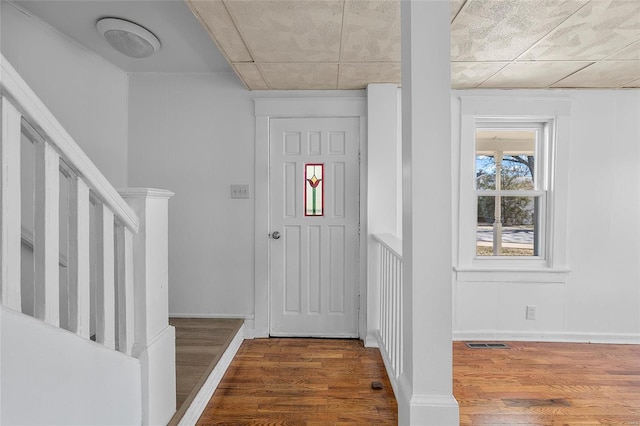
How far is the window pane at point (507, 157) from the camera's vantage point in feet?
10.1

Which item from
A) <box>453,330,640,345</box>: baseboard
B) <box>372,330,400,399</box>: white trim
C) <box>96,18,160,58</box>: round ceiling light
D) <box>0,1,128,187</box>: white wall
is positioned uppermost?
<box>96,18,160,58</box>: round ceiling light

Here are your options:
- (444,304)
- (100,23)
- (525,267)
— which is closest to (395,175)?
(525,267)

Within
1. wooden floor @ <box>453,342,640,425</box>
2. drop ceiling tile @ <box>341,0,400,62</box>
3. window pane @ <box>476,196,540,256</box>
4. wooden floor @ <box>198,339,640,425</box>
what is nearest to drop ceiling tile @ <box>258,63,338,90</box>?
drop ceiling tile @ <box>341,0,400,62</box>

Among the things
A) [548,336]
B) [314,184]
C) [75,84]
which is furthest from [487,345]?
[75,84]

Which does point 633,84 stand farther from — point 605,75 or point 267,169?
point 267,169

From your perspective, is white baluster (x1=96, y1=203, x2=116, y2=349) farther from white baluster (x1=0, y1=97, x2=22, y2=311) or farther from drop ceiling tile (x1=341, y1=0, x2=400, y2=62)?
drop ceiling tile (x1=341, y1=0, x2=400, y2=62)

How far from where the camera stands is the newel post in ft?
4.65

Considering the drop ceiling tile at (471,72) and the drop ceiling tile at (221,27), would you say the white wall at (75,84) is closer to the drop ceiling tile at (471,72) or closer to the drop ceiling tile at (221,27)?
the drop ceiling tile at (221,27)

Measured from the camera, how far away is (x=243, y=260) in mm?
3031

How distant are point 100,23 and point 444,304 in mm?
2510

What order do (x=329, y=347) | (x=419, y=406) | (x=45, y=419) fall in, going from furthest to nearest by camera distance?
(x=329, y=347)
(x=419, y=406)
(x=45, y=419)

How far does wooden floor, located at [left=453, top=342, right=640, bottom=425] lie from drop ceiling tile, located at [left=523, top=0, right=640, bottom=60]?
210 centimetres

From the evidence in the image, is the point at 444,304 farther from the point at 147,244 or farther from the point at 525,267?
the point at 525,267

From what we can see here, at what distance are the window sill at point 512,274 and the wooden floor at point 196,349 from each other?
1.95m
